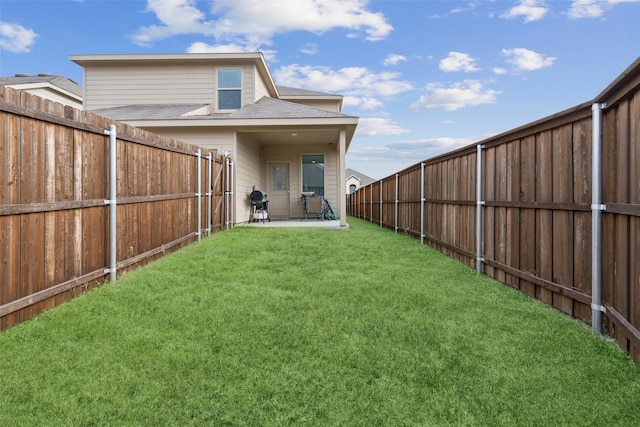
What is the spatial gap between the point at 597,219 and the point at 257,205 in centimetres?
1055

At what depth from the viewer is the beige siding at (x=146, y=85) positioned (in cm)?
1373

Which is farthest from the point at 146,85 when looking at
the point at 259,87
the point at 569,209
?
the point at 569,209

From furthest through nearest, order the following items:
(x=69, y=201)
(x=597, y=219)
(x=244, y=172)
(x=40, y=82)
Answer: (x=40, y=82) < (x=244, y=172) < (x=69, y=201) < (x=597, y=219)

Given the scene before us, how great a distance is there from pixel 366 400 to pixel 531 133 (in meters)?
3.28

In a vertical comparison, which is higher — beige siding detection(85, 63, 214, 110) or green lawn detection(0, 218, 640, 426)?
beige siding detection(85, 63, 214, 110)

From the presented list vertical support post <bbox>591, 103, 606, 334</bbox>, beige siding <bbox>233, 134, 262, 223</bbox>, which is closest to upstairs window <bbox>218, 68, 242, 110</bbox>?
beige siding <bbox>233, 134, 262, 223</bbox>

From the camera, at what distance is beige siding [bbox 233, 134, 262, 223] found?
11321 mm

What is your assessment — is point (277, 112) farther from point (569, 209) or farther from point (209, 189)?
point (569, 209)

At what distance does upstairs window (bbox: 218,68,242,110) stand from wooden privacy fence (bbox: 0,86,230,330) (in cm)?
766

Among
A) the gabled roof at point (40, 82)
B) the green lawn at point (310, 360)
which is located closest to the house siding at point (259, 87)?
the gabled roof at point (40, 82)

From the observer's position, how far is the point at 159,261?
19.1 feet

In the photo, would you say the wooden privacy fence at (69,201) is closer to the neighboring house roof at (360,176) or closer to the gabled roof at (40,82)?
the gabled roof at (40,82)

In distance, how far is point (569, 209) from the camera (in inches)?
139

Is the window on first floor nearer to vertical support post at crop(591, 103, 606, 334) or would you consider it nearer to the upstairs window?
the upstairs window
